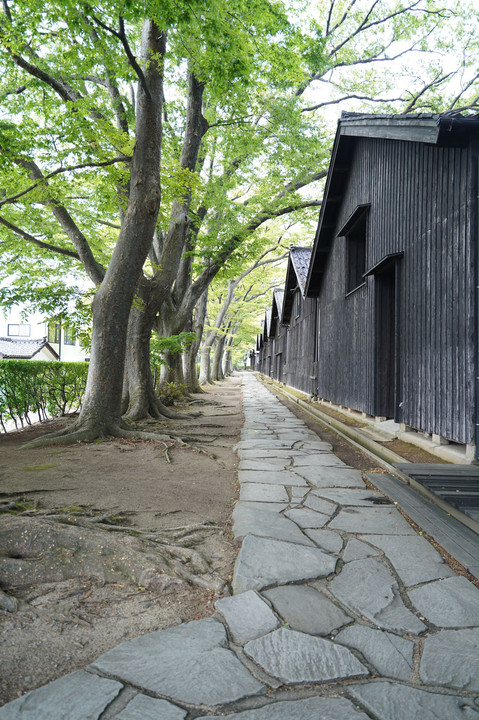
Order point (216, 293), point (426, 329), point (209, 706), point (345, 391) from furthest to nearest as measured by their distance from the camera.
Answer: point (216, 293), point (345, 391), point (426, 329), point (209, 706)

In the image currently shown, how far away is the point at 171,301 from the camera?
38.6 ft

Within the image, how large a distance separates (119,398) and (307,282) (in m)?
8.77

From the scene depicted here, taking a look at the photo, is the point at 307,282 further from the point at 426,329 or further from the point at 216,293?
Result: the point at 216,293

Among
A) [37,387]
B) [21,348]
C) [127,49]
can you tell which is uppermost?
[127,49]

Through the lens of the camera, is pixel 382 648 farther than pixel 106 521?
No

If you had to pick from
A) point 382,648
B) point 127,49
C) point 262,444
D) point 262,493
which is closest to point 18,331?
point 127,49

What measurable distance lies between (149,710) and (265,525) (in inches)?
73.9

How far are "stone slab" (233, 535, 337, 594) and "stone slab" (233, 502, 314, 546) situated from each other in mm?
101

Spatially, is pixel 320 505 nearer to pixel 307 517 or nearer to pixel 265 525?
pixel 307 517

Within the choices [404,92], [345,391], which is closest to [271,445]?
[345,391]

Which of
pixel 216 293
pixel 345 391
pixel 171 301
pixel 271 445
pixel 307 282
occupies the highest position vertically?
pixel 216 293

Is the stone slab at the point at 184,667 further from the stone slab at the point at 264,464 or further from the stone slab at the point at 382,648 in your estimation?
the stone slab at the point at 264,464

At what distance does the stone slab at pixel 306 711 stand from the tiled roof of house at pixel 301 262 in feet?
45.7

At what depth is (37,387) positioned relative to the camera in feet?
31.0
